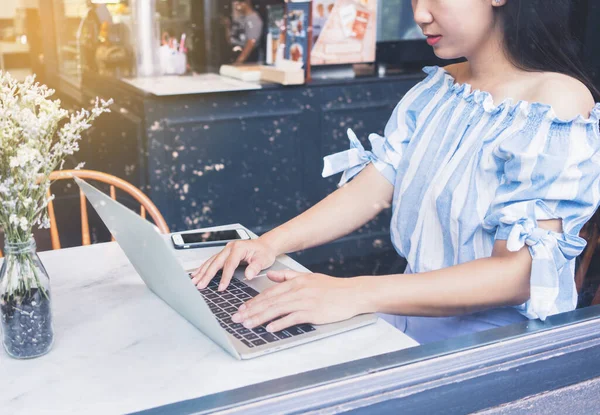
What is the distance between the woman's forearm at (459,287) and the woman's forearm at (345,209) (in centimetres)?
31

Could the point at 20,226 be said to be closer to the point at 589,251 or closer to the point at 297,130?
the point at 589,251

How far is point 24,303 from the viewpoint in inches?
34.1

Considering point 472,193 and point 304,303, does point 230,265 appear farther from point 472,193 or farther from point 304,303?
point 472,193

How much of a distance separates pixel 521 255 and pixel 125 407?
606 millimetres

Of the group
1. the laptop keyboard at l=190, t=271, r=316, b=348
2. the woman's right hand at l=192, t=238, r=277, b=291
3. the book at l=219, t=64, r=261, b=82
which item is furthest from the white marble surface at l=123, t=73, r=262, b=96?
the laptop keyboard at l=190, t=271, r=316, b=348

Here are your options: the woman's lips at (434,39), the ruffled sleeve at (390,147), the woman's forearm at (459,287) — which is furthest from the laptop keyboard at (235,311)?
the woman's lips at (434,39)

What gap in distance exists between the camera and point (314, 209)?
1.38 meters

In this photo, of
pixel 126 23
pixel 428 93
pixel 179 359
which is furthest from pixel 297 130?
pixel 179 359

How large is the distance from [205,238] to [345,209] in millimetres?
284

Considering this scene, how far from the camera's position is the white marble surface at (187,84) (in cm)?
287

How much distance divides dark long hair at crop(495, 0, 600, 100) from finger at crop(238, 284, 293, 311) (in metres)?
0.57

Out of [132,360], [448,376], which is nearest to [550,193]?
[448,376]

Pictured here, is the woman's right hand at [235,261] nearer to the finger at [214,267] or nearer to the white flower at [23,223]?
the finger at [214,267]

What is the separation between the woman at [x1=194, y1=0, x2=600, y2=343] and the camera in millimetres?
1016
